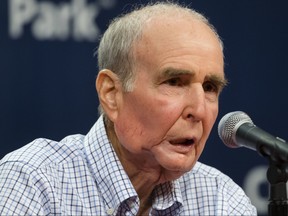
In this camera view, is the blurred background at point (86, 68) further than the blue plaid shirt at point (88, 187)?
Yes

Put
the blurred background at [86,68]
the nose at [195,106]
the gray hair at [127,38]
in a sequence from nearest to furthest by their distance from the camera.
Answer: the nose at [195,106] < the gray hair at [127,38] < the blurred background at [86,68]

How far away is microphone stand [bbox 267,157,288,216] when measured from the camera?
2061mm

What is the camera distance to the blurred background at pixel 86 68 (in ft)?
11.4

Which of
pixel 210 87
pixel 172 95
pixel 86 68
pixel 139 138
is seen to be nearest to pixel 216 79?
pixel 210 87

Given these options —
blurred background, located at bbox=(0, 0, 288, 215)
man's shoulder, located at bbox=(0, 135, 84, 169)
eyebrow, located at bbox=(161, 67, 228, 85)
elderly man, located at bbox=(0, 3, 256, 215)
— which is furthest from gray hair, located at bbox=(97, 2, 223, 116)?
blurred background, located at bbox=(0, 0, 288, 215)

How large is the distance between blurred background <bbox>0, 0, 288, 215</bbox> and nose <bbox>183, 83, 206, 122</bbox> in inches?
47.9

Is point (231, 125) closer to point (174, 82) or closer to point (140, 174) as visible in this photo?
point (174, 82)

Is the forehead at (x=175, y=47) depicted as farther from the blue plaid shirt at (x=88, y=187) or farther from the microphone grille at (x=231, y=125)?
the blue plaid shirt at (x=88, y=187)

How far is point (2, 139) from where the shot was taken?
348 centimetres

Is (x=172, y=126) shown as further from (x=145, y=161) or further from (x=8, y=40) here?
(x=8, y=40)

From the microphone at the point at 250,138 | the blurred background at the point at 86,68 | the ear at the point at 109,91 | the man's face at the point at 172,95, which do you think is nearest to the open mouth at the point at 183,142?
the man's face at the point at 172,95

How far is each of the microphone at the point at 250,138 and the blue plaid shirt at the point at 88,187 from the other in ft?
1.26

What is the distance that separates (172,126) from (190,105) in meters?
0.08

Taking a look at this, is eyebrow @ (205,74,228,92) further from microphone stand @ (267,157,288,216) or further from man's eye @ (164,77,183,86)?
microphone stand @ (267,157,288,216)
